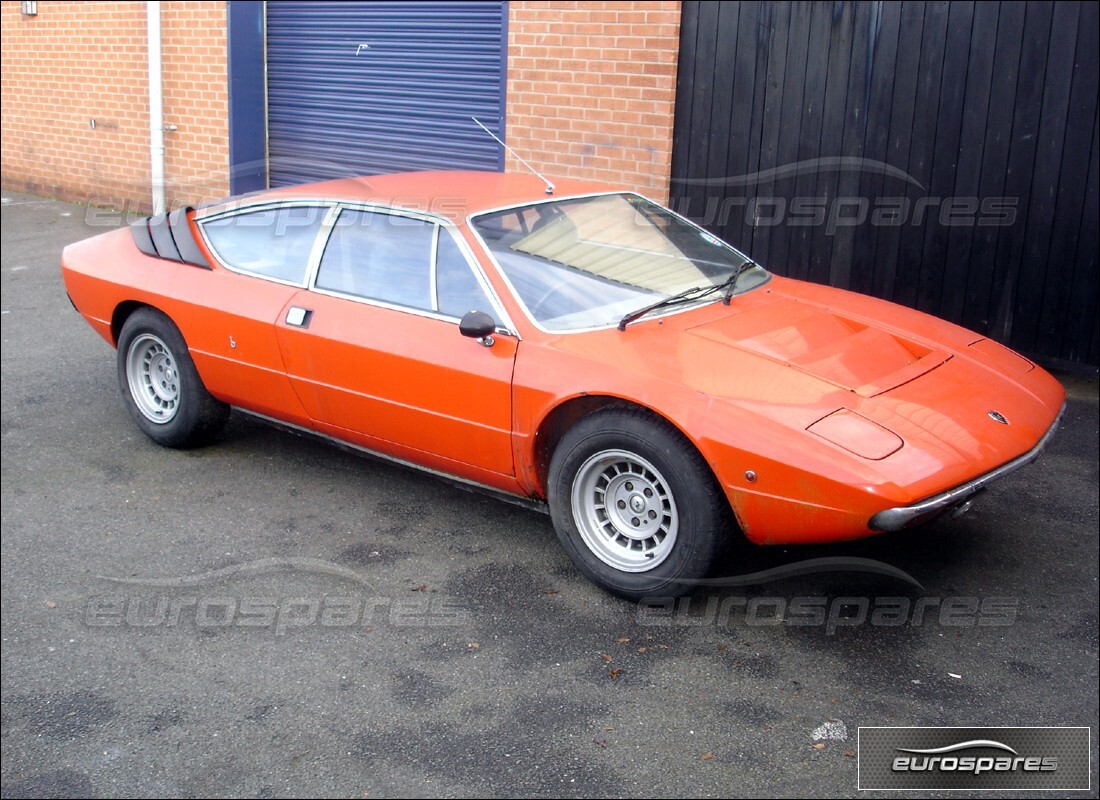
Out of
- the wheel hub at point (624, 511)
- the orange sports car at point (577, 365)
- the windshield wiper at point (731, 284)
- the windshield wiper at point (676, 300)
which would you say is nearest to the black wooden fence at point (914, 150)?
the orange sports car at point (577, 365)

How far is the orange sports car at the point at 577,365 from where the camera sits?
12.6 feet

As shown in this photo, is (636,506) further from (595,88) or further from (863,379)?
(595,88)

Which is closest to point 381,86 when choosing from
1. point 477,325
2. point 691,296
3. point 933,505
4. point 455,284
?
point 455,284

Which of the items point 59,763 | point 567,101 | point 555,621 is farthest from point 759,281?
point 567,101

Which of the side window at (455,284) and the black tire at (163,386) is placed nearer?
the side window at (455,284)

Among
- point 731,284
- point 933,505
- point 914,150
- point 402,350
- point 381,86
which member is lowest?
point 933,505

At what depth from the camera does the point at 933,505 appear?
364cm

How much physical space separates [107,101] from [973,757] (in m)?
11.9

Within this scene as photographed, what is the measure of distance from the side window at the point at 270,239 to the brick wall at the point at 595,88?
378 centimetres

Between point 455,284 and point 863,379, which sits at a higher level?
point 455,284

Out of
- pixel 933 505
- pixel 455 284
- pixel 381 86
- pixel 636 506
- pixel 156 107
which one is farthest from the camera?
pixel 156 107

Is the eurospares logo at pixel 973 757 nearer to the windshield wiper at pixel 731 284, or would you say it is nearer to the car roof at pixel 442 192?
the windshield wiper at pixel 731 284

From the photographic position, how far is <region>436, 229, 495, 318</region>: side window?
180 inches

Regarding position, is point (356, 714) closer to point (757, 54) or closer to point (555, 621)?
point (555, 621)
